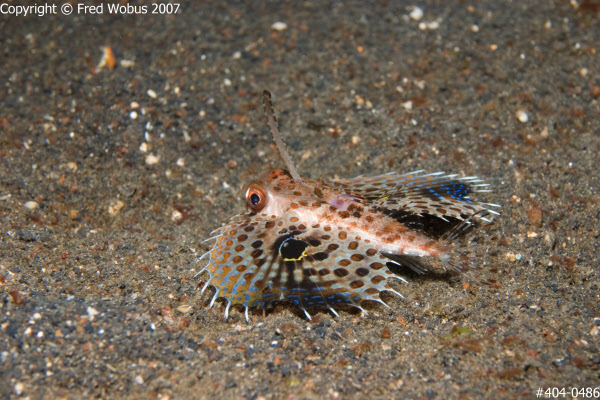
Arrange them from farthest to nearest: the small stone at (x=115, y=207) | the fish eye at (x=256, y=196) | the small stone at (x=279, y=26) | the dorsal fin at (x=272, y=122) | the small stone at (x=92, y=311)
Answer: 1. the small stone at (x=279, y=26)
2. the small stone at (x=115, y=207)
3. the fish eye at (x=256, y=196)
4. the dorsal fin at (x=272, y=122)
5. the small stone at (x=92, y=311)

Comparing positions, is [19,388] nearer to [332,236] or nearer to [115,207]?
[115,207]

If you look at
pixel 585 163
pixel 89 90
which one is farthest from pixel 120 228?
pixel 585 163

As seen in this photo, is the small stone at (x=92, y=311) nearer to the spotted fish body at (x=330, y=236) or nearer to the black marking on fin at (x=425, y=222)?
the spotted fish body at (x=330, y=236)

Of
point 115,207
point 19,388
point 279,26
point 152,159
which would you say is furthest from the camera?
point 279,26

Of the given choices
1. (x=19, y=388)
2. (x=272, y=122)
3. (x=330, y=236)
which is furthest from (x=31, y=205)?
(x=330, y=236)

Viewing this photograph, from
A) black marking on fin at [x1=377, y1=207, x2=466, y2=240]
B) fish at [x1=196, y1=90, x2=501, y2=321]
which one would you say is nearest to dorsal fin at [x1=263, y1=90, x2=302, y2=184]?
fish at [x1=196, y1=90, x2=501, y2=321]

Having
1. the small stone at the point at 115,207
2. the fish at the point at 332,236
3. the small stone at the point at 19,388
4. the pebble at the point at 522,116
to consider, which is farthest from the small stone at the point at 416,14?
the small stone at the point at 19,388

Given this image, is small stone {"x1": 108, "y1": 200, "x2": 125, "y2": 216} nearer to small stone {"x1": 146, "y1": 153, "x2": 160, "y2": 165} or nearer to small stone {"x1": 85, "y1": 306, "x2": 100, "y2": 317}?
small stone {"x1": 146, "y1": 153, "x2": 160, "y2": 165}

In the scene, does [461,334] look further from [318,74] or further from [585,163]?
[318,74]
